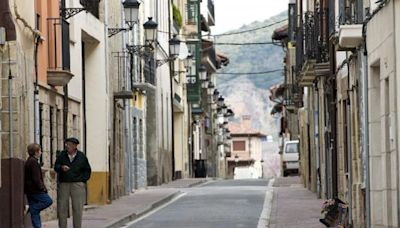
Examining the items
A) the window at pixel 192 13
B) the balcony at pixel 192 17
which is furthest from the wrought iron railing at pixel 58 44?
the window at pixel 192 13

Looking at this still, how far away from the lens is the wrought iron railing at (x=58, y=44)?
94.9 feet

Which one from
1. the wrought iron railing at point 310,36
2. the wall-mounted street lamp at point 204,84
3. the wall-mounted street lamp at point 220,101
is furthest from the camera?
the wall-mounted street lamp at point 220,101

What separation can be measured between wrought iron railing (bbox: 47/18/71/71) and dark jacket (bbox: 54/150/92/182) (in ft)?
22.2

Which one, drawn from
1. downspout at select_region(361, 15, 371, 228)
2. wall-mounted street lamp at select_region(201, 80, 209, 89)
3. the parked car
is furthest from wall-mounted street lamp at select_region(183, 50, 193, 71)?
downspout at select_region(361, 15, 371, 228)

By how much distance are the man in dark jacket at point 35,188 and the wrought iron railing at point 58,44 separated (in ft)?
23.9

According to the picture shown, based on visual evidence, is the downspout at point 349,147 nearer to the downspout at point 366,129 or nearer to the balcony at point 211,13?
the downspout at point 366,129

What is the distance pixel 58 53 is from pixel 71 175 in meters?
7.34

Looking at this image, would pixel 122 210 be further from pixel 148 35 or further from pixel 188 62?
pixel 188 62

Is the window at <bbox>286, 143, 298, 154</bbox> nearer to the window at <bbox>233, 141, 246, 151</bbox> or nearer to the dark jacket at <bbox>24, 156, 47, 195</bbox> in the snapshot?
the dark jacket at <bbox>24, 156, 47, 195</bbox>

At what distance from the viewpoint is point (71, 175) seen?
22.4 meters

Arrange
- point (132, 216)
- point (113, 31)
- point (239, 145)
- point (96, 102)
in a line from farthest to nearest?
point (239, 145) < point (113, 31) < point (96, 102) < point (132, 216)

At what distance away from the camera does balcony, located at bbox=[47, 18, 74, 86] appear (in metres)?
28.7

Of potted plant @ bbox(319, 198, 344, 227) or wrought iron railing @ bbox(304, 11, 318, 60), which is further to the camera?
wrought iron railing @ bbox(304, 11, 318, 60)

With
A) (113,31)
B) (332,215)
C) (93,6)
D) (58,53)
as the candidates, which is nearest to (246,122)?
(113,31)
